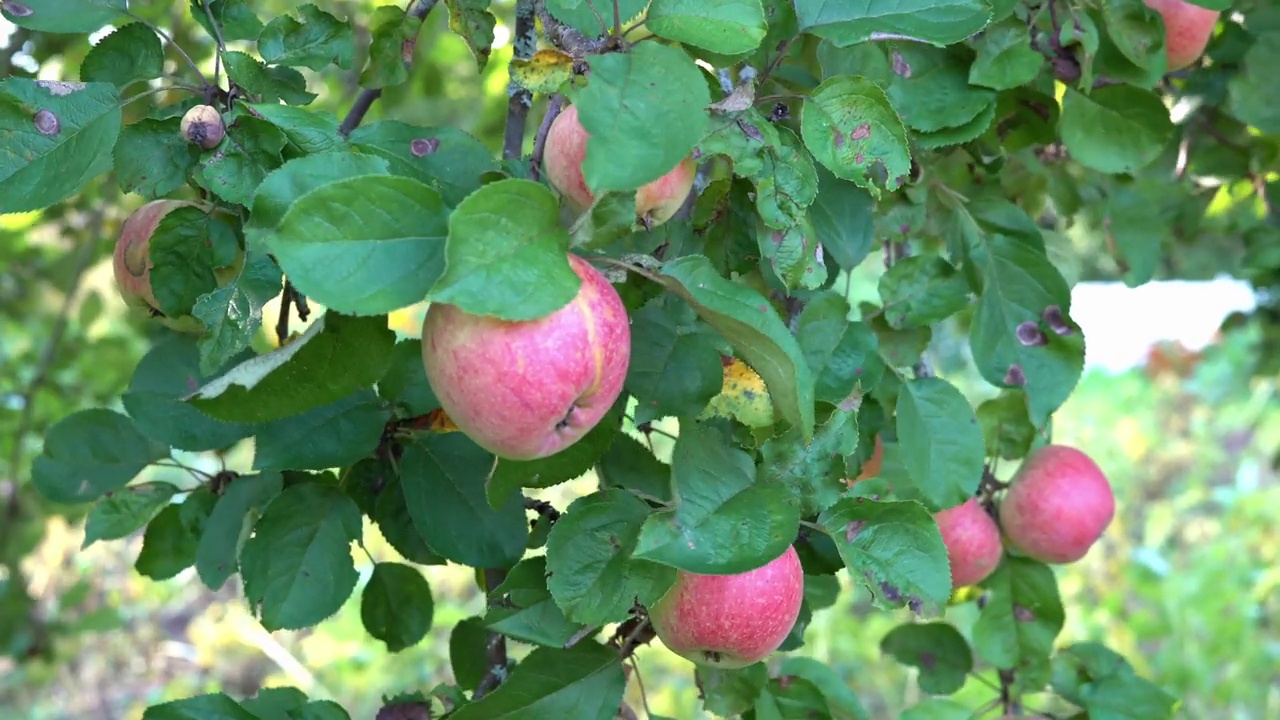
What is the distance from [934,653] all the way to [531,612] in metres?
0.70

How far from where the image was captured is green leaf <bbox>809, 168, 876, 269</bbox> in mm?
942

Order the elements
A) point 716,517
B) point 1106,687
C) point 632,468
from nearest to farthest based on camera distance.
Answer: point 716,517 → point 632,468 → point 1106,687

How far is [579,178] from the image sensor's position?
0.69 meters

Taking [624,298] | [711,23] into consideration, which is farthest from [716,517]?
[711,23]

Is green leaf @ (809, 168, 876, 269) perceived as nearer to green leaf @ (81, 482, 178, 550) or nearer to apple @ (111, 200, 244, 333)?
apple @ (111, 200, 244, 333)

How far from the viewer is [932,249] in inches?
63.1

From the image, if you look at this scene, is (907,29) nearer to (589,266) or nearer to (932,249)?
(589,266)

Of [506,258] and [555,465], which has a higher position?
[506,258]

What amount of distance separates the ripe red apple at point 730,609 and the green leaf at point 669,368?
12 centimetres

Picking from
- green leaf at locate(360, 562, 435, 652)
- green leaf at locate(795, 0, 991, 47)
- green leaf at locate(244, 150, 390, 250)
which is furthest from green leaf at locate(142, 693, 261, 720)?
green leaf at locate(795, 0, 991, 47)

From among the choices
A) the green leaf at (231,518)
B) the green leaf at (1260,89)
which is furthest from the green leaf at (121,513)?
the green leaf at (1260,89)

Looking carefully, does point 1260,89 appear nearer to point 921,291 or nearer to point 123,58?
point 921,291

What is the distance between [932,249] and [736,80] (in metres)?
0.72

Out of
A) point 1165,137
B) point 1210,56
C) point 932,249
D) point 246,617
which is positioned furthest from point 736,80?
point 246,617
